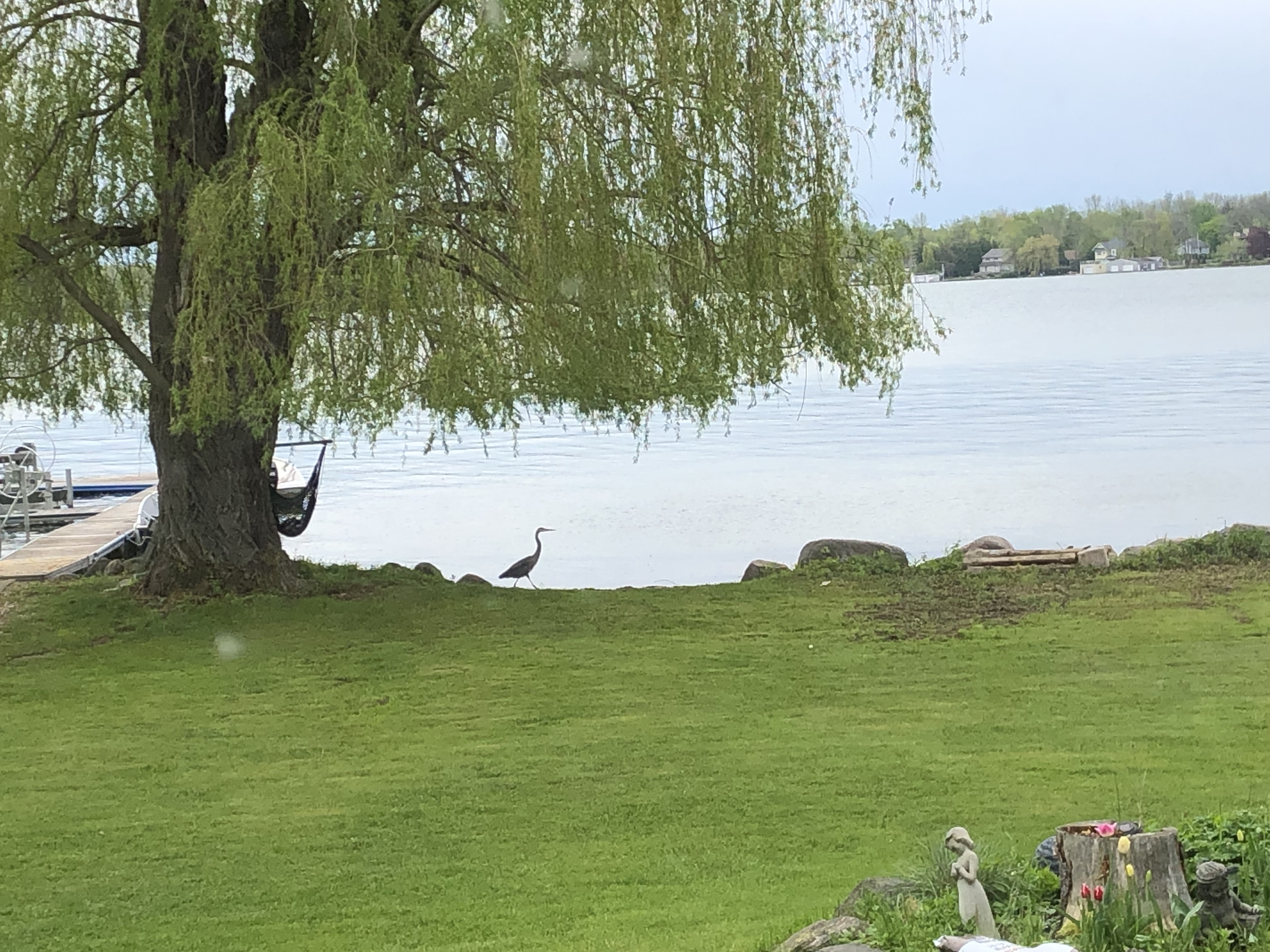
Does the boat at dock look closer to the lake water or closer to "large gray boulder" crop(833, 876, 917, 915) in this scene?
the lake water

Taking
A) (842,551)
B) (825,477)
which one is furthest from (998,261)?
(842,551)

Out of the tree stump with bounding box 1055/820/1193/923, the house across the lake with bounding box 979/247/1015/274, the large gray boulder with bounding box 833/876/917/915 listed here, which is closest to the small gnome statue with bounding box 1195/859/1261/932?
the tree stump with bounding box 1055/820/1193/923

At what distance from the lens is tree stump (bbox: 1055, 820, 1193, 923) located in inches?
132

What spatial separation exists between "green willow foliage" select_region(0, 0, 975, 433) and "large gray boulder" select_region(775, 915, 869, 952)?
536cm

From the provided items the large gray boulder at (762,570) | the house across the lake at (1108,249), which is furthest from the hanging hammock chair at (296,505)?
the house across the lake at (1108,249)

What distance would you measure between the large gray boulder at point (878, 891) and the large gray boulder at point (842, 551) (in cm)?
873

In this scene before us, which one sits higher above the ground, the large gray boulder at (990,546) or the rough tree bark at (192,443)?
the rough tree bark at (192,443)

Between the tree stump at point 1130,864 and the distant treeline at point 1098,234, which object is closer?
the tree stump at point 1130,864

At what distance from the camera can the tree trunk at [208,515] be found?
412 inches

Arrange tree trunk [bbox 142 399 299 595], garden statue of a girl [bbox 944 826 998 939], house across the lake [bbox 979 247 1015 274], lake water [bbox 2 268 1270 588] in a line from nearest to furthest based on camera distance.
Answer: garden statue of a girl [bbox 944 826 998 939] < tree trunk [bbox 142 399 299 595] < lake water [bbox 2 268 1270 588] < house across the lake [bbox 979 247 1015 274]

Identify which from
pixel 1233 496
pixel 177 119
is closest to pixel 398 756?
pixel 177 119

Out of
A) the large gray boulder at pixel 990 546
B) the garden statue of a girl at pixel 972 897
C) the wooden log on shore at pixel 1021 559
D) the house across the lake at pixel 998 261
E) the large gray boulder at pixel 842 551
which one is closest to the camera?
the garden statue of a girl at pixel 972 897

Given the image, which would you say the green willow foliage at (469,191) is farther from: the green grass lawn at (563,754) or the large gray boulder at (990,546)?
the large gray boulder at (990,546)

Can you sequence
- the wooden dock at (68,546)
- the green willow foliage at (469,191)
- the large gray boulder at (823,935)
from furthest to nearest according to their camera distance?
the wooden dock at (68,546)
the green willow foliage at (469,191)
the large gray boulder at (823,935)
